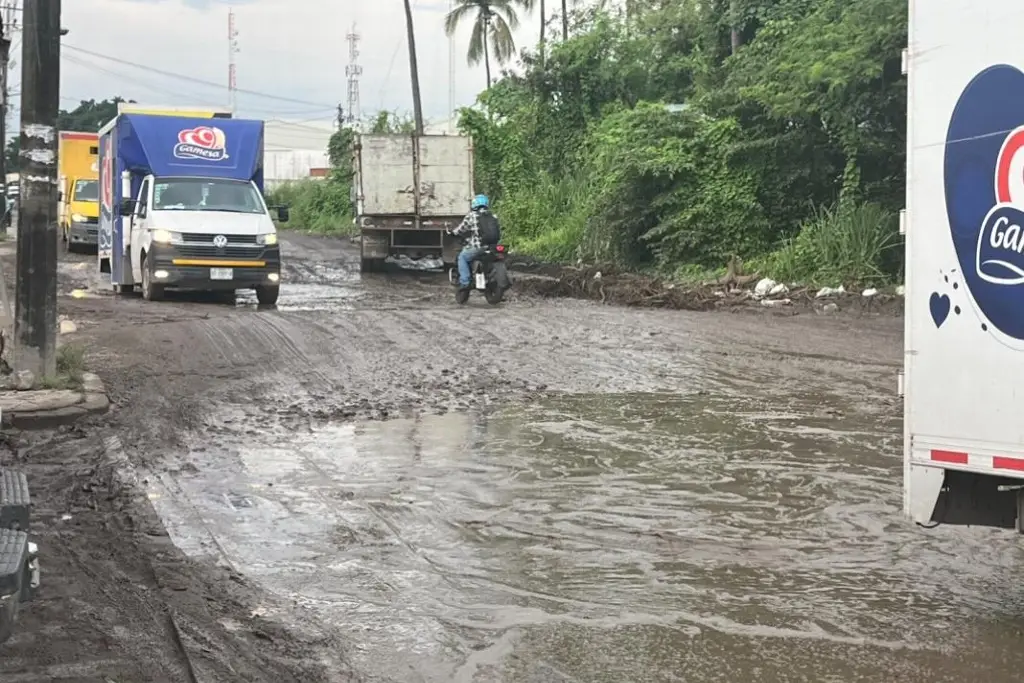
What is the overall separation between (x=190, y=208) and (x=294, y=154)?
7097 cm

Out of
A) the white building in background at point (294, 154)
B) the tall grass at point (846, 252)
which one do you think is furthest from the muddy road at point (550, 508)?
the white building in background at point (294, 154)

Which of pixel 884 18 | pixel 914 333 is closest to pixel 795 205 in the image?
pixel 884 18

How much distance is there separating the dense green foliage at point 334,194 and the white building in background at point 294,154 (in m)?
5.93

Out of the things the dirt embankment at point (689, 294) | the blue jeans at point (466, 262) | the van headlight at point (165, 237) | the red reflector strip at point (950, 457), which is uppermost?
the van headlight at point (165, 237)

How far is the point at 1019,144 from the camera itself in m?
4.44

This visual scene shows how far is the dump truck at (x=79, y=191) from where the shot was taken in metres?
33.1

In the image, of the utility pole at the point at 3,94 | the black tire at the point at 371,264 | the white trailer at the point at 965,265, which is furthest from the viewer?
the black tire at the point at 371,264

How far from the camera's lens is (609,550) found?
6.17 meters

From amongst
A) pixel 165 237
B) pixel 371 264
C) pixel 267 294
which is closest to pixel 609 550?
pixel 165 237

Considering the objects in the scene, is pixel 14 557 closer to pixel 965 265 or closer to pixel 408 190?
pixel 965 265

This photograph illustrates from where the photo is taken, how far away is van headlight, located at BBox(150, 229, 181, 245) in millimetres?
17938

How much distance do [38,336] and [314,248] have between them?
27653mm

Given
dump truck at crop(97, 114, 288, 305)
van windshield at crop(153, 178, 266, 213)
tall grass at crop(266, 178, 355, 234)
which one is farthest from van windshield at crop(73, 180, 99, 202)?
van windshield at crop(153, 178, 266, 213)

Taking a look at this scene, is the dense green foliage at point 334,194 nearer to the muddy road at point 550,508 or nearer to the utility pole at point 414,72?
the utility pole at point 414,72
